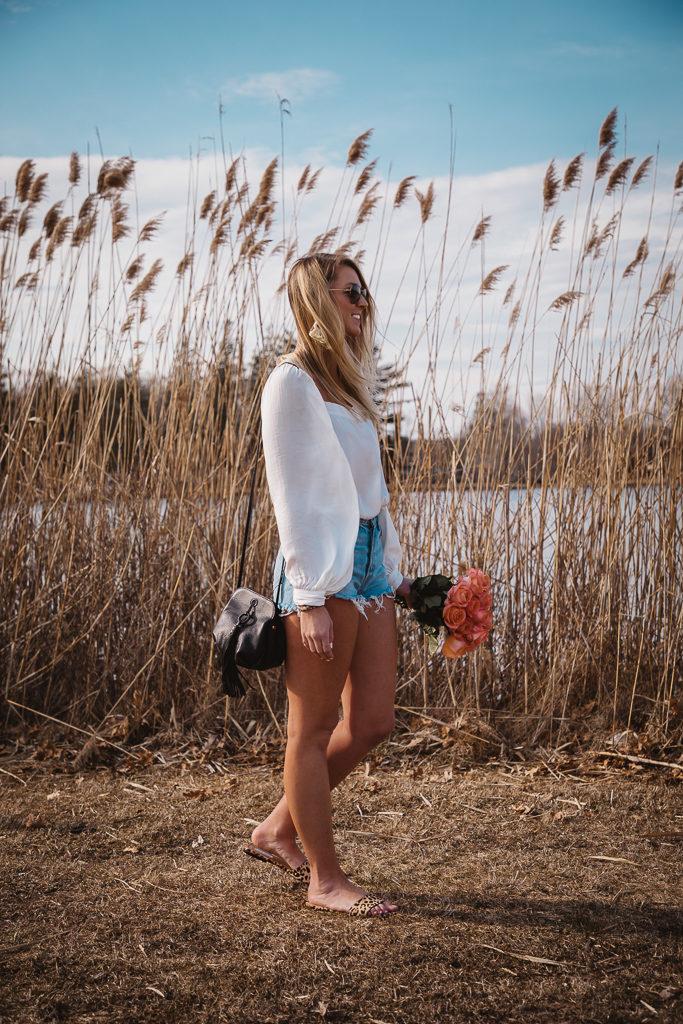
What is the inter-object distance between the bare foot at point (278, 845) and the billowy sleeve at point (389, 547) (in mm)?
691

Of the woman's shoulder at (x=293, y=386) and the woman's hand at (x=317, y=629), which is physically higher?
the woman's shoulder at (x=293, y=386)

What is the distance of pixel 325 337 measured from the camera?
75.9 inches

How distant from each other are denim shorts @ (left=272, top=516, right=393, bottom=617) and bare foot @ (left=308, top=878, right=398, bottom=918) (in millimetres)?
646

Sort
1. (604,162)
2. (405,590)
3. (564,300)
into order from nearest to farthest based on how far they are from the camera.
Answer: (405,590) < (564,300) < (604,162)

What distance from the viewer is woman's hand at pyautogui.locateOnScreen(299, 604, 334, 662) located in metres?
1.77

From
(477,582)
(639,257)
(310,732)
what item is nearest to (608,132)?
(639,257)

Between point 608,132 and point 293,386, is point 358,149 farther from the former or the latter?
point 293,386

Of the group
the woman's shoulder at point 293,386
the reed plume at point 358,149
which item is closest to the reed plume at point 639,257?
the reed plume at point 358,149

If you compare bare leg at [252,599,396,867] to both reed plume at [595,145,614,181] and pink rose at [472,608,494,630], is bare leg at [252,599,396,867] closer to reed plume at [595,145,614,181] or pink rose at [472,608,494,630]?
pink rose at [472,608,494,630]

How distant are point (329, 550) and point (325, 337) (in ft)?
1.61

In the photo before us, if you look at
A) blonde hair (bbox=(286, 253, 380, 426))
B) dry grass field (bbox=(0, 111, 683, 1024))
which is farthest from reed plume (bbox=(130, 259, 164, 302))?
blonde hair (bbox=(286, 253, 380, 426))

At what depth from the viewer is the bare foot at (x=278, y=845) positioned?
2.14 metres

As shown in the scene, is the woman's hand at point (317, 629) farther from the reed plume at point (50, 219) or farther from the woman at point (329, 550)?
the reed plume at point (50, 219)

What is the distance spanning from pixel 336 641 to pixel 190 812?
1.28 metres
